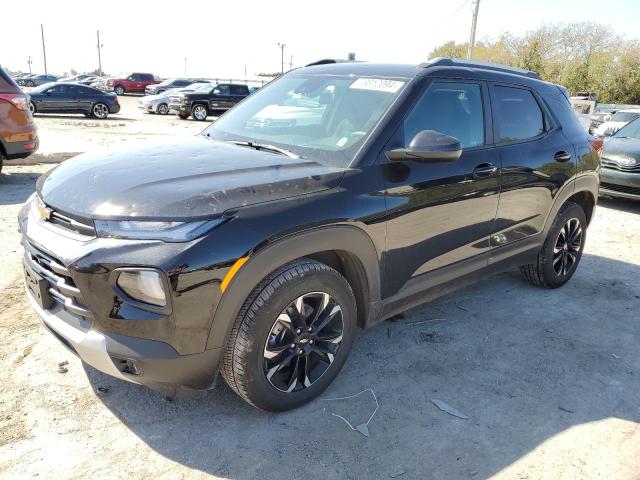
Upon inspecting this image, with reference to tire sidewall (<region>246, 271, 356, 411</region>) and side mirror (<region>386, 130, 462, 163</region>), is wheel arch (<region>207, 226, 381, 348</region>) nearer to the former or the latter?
tire sidewall (<region>246, 271, 356, 411</region>)

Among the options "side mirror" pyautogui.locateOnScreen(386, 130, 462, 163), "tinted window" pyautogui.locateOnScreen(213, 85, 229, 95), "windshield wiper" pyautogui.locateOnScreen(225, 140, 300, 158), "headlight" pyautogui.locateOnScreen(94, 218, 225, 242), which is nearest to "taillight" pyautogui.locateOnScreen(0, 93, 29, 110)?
"windshield wiper" pyautogui.locateOnScreen(225, 140, 300, 158)

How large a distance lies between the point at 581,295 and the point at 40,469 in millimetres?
4378

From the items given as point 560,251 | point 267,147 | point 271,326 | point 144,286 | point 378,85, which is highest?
point 378,85

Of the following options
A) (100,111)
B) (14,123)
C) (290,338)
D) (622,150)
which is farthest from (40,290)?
(100,111)

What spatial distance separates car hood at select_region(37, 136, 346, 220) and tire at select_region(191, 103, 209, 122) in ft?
64.3

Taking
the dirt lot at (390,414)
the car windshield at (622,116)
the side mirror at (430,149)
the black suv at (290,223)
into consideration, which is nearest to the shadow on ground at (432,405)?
the dirt lot at (390,414)

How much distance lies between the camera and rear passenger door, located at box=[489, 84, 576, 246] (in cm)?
379

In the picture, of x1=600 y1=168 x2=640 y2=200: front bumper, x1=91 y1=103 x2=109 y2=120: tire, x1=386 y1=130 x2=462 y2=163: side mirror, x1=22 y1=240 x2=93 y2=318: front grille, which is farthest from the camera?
x1=91 y1=103 x2=109 y2=120: tire

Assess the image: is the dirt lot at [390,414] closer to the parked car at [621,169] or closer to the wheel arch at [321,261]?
the wheel arch at [321,261]

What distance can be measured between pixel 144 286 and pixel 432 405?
174cm

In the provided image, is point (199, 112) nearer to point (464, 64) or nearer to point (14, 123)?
point (14, 123)

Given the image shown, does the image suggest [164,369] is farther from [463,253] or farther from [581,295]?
[581,295]

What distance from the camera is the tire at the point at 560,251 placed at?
452 cm

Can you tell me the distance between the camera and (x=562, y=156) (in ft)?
→ 14.1
